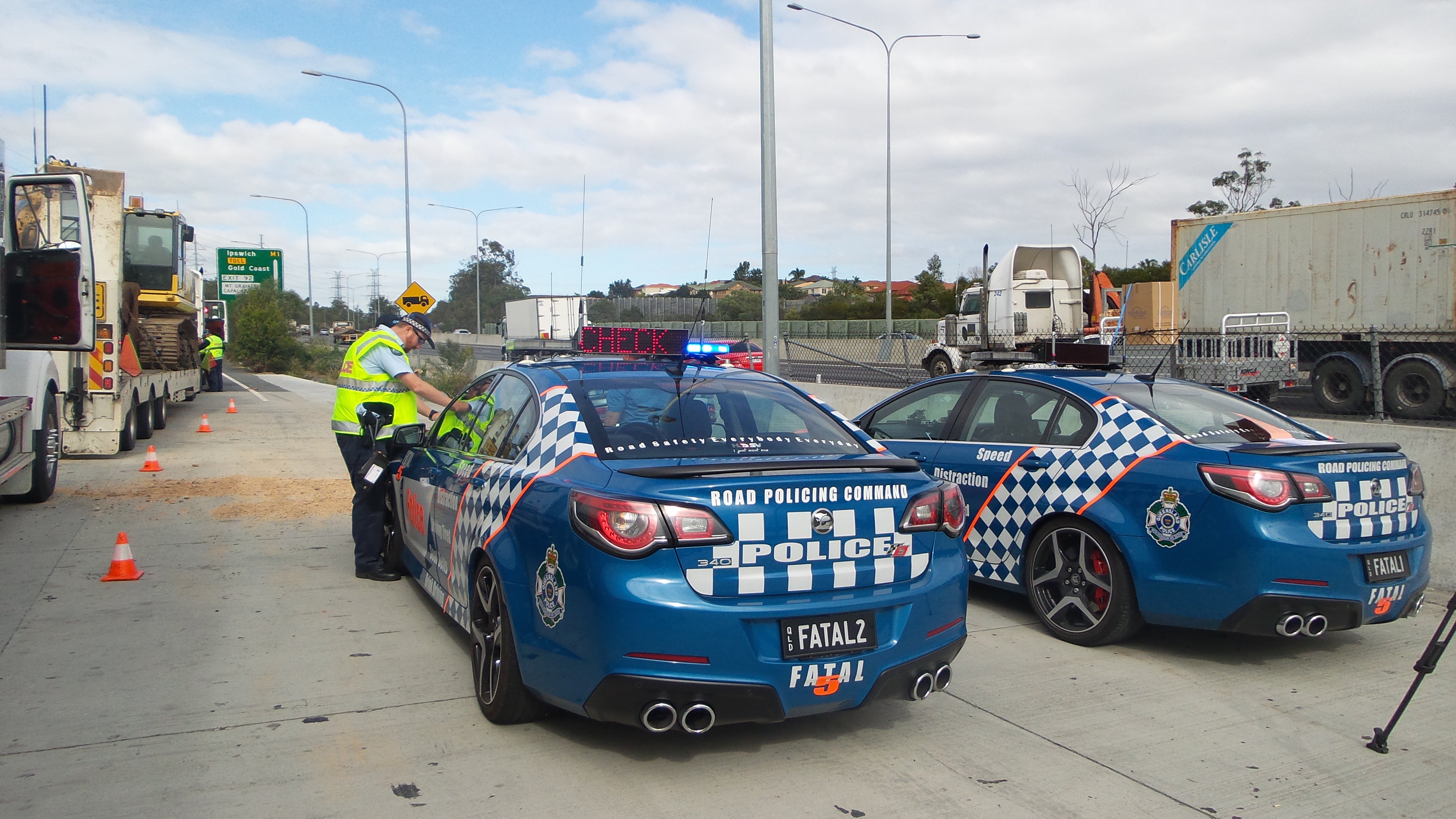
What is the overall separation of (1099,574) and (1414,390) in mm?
13232

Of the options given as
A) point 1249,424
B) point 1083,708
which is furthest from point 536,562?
point 1249,424

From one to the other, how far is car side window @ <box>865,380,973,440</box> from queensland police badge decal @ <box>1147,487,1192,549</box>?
153cm

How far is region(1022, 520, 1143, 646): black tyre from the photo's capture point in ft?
17.1

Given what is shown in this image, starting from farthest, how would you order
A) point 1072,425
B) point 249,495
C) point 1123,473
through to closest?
point 249,495, point 1072,425, point 1123,473

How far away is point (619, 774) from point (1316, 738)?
111 inches

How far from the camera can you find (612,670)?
135 inches

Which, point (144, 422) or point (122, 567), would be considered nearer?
point (122, 567)

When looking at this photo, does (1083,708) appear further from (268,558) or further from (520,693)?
(268,558)

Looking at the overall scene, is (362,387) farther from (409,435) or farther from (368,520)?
(409,435)

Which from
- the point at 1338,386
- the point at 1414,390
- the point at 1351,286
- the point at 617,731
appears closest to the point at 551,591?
the point at 617,731

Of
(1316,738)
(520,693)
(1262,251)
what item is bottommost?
(1316,738)

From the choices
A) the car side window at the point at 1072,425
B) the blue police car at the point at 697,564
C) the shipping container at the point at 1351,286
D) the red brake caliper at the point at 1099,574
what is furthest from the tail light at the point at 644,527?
the shipping container at the point at 1351,286

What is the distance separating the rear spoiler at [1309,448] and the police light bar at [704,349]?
268cm

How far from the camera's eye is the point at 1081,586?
5453mm
